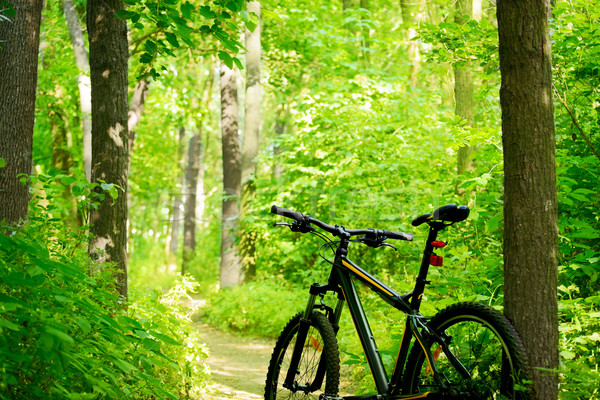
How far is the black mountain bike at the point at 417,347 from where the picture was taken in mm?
2730

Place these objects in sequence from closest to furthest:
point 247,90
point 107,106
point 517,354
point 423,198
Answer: point 517,354, point 107,106, point 423,198, point 247,90

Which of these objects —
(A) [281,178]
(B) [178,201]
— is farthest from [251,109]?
(B) [178,201]

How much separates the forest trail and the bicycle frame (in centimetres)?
213

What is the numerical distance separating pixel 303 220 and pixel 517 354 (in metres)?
1.67

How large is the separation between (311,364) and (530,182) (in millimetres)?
1965

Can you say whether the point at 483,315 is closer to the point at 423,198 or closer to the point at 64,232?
the point at 64,232

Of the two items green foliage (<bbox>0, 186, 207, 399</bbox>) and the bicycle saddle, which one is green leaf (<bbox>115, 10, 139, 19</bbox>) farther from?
the bicycle saddle

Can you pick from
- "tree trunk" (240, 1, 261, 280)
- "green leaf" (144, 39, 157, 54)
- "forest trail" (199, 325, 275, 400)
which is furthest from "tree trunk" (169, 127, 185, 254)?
"green leaf" (144, 39, 157, 54)

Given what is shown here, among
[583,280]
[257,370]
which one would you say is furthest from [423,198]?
[583,280]

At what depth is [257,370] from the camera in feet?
25.3

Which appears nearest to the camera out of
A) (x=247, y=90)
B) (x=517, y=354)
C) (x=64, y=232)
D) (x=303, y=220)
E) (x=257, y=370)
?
(x=517, y=354)

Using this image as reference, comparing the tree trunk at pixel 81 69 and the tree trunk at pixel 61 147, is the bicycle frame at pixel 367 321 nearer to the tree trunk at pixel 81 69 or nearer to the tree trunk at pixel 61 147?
the tree trunk at pixel 81 69

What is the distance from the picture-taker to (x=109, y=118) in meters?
5.53

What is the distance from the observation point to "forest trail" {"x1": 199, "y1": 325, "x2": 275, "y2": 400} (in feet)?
19.8
